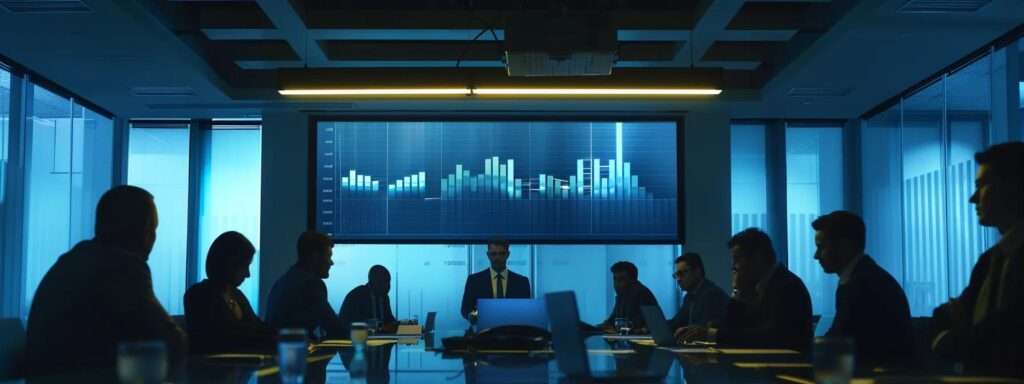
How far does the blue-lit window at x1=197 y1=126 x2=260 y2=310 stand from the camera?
10.9 meters

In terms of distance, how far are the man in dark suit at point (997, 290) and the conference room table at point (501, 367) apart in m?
0.33

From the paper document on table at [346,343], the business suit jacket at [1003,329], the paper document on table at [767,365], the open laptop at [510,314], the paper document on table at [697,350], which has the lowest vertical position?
the paper document on table at [346,343]

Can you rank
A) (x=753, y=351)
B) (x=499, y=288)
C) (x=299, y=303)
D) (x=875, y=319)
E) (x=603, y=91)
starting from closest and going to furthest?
(x=875, y=319) → (x=753, y=351) → (x=299, y=303) → (x=603, y=91) → (x=499, y=288)

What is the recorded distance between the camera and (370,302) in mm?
7477

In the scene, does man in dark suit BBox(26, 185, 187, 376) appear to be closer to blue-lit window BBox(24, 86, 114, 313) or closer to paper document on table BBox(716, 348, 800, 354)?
paper document on table BBox(716, 348, 800, 354)

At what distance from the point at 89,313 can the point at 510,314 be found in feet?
8.45

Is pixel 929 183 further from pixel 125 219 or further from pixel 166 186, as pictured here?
pixel 125 219

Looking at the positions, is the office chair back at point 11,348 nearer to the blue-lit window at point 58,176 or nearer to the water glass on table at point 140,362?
the water glass on table at point 140,362

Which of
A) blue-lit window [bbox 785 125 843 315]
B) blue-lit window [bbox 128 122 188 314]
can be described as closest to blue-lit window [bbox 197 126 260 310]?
blue-lit window [bbox 128 122 188 314]

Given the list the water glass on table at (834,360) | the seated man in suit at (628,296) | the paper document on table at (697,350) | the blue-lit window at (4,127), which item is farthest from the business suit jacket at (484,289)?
the water glass on table at (834,360)

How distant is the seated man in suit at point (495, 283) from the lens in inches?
350

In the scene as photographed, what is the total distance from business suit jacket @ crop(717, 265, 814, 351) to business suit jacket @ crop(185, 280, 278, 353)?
6.66 feet

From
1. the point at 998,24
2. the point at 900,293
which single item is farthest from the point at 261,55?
the point at 900,293

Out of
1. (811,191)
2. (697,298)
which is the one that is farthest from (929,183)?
(697,298)
